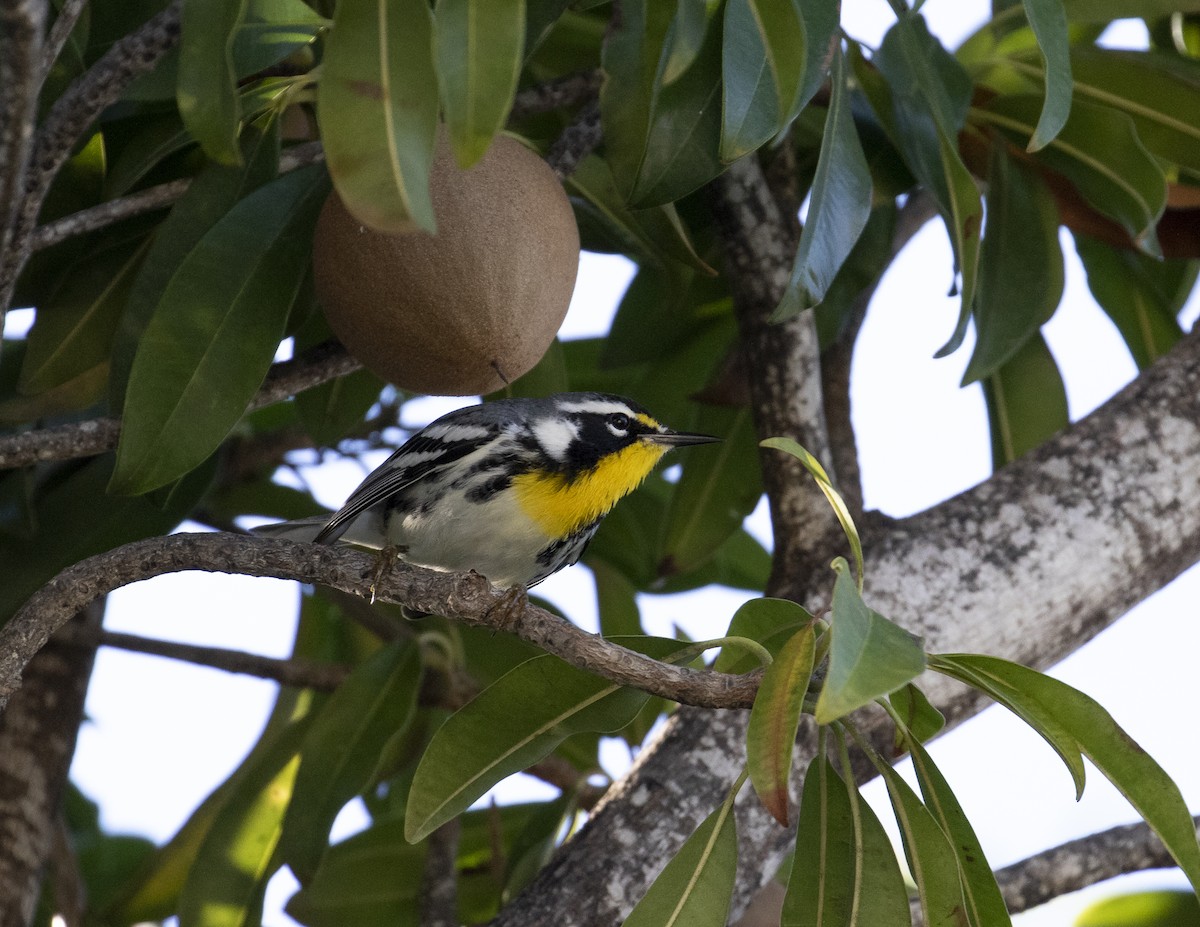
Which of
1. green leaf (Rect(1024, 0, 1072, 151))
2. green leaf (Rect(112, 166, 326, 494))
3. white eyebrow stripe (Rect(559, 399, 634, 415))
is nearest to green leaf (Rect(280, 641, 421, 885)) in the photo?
white eyebrow stripe (Rect(559, 399, 634, 415))

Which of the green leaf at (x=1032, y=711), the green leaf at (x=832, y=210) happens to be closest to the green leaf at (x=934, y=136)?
the green leaf at (x=832, y=210)

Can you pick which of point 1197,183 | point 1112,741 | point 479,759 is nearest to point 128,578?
point 479,759

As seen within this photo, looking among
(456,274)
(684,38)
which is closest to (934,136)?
(684,38)

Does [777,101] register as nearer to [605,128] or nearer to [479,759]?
[605,128]

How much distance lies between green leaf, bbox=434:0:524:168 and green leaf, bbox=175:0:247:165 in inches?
13.4

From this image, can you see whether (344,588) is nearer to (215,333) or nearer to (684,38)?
(215,333)

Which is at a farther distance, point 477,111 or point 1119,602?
point 1119,602

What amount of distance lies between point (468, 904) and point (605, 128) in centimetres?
194

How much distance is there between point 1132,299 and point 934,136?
3.77 ft

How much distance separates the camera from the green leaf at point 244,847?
2.56 meters

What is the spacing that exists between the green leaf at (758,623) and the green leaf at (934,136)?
0.51m

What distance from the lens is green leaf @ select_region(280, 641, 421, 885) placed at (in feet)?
8.12

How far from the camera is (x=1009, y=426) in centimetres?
295

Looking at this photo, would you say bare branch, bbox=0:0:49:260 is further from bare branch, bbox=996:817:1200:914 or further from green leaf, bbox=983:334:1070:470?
green leaf, bbox=983:334:1070:470
